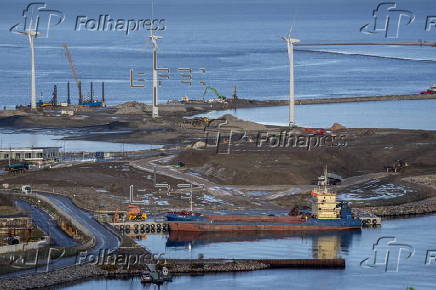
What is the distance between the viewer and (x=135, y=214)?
75.8 metres

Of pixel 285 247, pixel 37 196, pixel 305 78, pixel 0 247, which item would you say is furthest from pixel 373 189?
pixel 305 78

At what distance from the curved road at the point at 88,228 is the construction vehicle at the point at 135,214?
93.6 inches

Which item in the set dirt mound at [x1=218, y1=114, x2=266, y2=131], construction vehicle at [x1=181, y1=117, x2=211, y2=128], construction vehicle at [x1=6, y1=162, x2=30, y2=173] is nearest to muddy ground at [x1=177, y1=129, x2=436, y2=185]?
dirt mound at [x1=218, y1=114, x2=266, y2=131]

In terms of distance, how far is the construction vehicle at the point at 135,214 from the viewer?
247ft

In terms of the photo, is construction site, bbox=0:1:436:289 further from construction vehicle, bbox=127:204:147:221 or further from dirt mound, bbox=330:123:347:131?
dirt mound, bbox=330:123:347:131

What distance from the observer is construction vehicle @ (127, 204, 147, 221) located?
247 feet

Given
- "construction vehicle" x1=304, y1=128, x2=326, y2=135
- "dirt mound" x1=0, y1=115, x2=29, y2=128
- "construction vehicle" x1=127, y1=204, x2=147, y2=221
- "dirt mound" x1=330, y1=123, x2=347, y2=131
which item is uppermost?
"dirt mound" x1=330, y1=123, x2=347, y2=131

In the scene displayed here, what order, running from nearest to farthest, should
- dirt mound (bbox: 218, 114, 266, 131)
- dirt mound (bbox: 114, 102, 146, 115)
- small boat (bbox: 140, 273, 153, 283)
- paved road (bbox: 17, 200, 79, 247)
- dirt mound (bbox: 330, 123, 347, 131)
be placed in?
1. small boat (bbox: 140, 273, 153, 283)
2. paved road (bbox: 17, 200, 79, 247)
3. dirt mound (bbox: 218, 114, 266, 131)
4. dirt mound (bbox: 330, 123, 347, 131)
5. dirt mound (bbox: 114, 102, 146, 115)

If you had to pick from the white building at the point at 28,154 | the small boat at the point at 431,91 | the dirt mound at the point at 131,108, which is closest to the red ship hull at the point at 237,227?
the white building at the point at 28,154

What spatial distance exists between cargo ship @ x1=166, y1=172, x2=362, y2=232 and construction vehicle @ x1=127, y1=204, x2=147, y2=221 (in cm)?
165

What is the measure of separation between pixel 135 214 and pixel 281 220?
339 inches

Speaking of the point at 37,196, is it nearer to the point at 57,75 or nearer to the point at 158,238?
the point at 158,238

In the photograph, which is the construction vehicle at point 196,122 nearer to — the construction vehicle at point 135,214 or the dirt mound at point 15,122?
the dirt mound at point 15,122

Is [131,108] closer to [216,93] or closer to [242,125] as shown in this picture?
[216,93]
